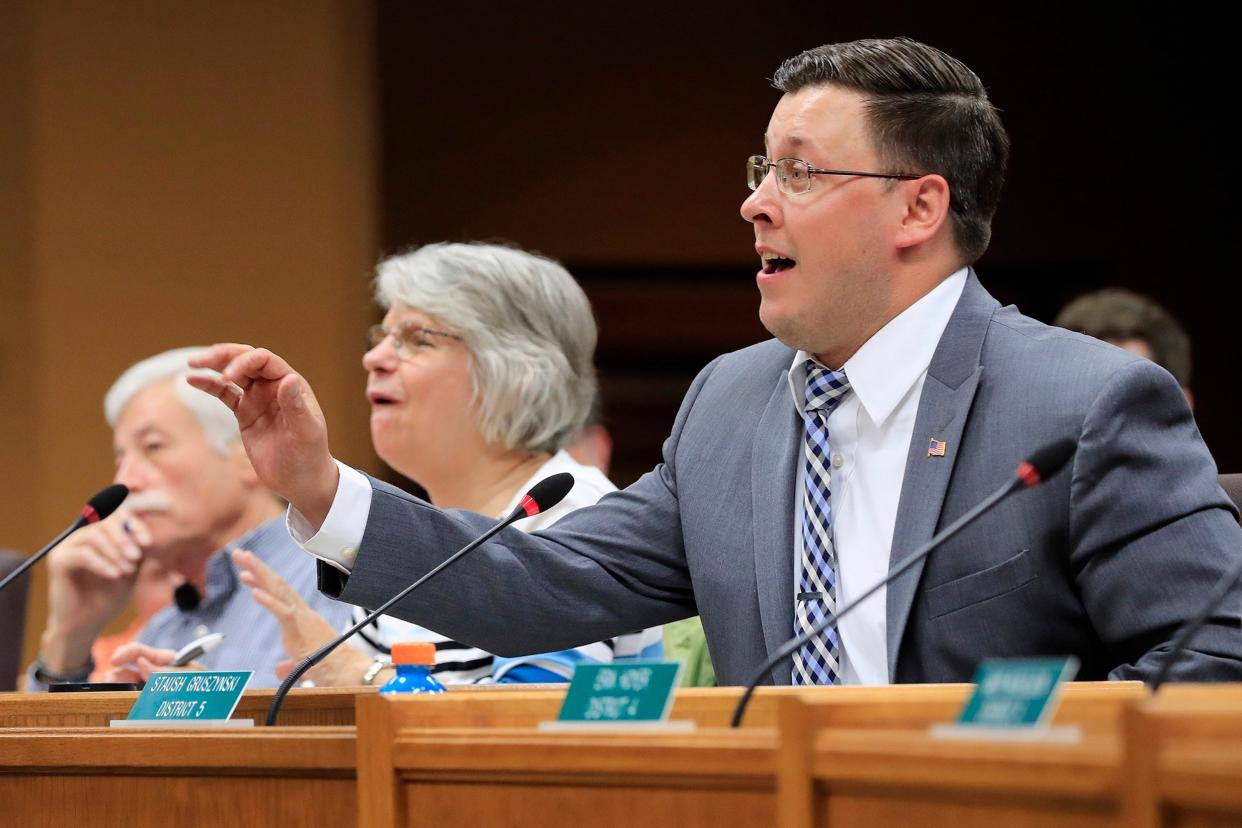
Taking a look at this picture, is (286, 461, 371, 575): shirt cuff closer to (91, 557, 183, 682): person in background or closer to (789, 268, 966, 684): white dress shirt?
(789, 268, 966, 684): white dress shirt

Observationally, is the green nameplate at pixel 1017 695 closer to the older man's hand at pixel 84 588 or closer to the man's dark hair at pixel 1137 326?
the older man's hand at pixel 84 588

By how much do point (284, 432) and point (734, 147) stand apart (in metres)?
3.98

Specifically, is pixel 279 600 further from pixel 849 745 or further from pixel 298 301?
pixel 298 301

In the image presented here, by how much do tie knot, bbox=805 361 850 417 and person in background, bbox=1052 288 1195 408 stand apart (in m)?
1.68

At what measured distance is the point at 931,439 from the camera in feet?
5.97

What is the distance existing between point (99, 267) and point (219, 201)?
40 centimetres

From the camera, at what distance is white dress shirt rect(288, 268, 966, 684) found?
5.83 feet

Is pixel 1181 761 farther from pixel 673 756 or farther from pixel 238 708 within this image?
pixel 238 708

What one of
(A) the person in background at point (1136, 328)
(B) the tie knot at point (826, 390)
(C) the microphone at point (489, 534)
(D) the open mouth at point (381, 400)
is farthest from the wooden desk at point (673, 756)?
(A) the person in background at point (1136, 328)

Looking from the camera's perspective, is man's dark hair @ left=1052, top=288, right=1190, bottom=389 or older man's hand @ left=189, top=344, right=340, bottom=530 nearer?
older man's hand @ left=189, top=344, right=340, bottom=530

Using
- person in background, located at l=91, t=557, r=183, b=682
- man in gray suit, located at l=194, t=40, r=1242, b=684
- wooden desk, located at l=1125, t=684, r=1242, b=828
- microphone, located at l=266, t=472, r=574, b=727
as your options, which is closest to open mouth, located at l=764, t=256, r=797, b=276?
man in gray suit, located at l=194, t=40, r=1242, b=684

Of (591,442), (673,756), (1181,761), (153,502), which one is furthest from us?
(591,442)

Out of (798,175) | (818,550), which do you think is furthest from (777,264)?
(818,550)

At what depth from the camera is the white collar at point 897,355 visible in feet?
6.23
